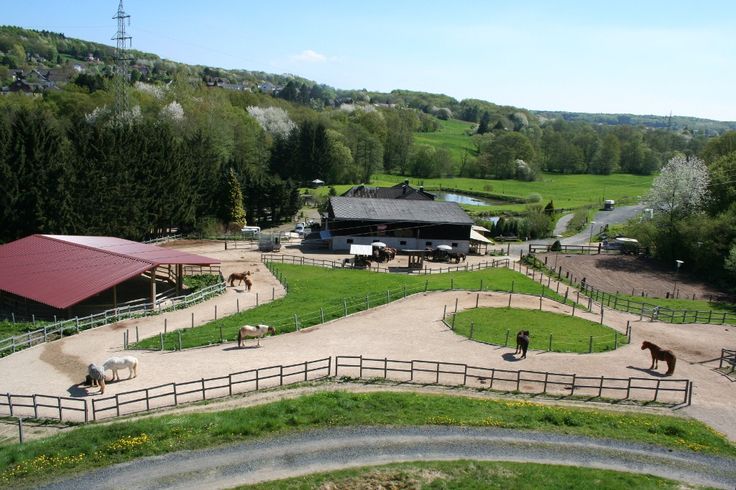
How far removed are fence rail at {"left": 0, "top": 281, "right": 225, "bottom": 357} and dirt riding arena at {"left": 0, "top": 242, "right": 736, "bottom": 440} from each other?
0.67m

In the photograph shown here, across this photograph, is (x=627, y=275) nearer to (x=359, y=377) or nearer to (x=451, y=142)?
(x=359, y=377)

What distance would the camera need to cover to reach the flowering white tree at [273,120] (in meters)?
114

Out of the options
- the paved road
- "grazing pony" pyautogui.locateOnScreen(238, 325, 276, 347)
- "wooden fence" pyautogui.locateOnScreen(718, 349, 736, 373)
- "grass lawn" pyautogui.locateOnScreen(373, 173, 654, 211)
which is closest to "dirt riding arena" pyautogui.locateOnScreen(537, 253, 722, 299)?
"wooden fence" pyautogui.locateOnScreen(718, 349, 736, 373)

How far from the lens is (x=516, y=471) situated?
1803 centimetres

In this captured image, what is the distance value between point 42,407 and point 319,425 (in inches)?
427

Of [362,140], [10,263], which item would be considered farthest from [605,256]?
[362,140]

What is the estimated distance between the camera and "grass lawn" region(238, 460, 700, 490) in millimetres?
17016

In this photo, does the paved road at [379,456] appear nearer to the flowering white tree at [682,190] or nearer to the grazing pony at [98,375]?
the grazing pony at [98,375]

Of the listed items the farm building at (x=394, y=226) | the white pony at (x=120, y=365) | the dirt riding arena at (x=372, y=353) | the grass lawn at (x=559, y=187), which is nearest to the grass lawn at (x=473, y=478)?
the dirt riding arena at (x=372, y=353)

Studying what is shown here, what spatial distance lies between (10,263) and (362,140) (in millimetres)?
88598

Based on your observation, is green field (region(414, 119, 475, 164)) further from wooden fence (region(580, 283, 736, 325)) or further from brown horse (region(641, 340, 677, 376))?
brown horse (region(641, 340, 677, 376))

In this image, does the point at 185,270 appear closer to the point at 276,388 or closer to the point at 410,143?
the point at 276,388

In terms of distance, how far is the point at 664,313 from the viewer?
132 ft

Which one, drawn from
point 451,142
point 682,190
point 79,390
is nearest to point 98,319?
point 79,390
